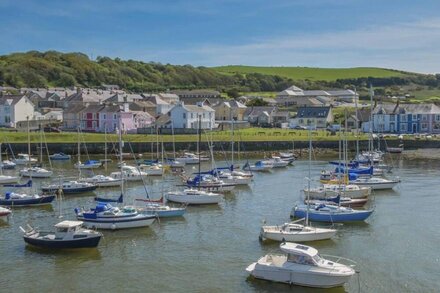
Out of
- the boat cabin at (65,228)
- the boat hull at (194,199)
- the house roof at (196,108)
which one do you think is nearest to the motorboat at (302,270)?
the boat cabin at (65,228)

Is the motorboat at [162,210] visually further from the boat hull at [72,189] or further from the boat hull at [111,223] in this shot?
the boat hull at [72,189]

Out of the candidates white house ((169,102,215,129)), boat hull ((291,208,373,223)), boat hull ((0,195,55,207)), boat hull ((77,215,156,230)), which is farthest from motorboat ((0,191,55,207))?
white house ((169,102,215,129))

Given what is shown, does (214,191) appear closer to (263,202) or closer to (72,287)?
(263,202)

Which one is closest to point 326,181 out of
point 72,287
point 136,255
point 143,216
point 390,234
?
point 390,234

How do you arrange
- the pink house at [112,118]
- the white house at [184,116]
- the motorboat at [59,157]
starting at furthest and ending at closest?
1. the white house at [184,116]
2. the pink house at [112,118]
3. the motorboat at [59,157]

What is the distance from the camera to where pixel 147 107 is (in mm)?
99688

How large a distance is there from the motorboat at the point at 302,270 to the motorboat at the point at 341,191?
16648 mm

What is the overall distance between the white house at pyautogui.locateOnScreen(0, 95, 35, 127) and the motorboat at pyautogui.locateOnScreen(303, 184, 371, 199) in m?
60.9

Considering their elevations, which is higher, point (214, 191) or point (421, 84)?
point (421, 84)

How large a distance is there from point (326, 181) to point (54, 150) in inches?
1493

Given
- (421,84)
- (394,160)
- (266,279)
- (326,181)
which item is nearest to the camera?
(266,279)

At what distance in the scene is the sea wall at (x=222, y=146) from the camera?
236 feet

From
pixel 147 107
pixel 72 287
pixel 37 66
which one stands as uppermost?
pixel 37 66

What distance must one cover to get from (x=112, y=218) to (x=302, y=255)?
1215 centimetres
